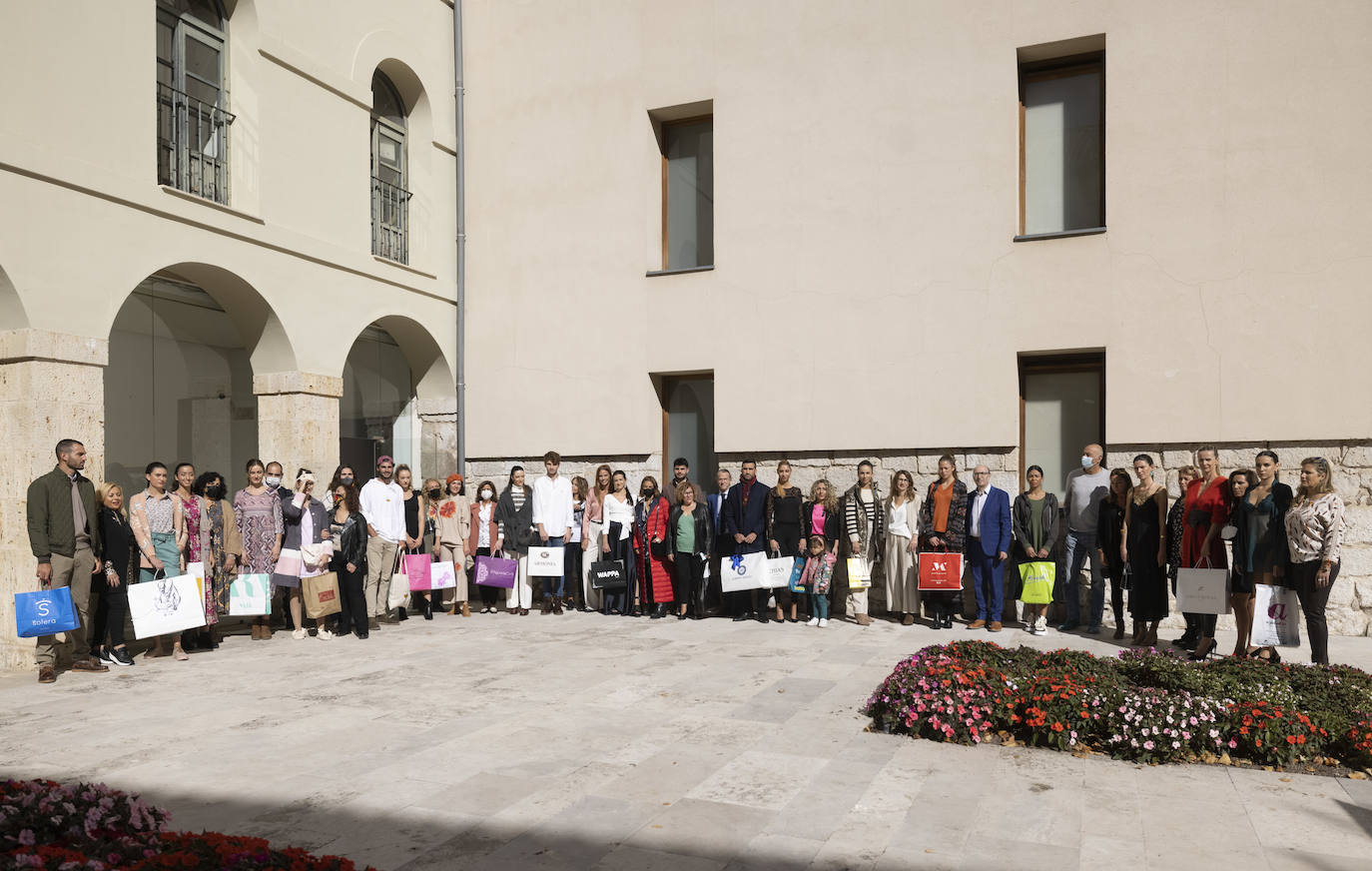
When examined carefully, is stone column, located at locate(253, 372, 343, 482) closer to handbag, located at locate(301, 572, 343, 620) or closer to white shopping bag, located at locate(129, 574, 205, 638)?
handbag, located at locate(301, 572, 343, 620)

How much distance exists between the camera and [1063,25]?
10602 millimetres

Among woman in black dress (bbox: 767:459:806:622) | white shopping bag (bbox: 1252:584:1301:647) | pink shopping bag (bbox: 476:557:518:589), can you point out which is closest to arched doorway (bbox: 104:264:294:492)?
pink shopping bag (bbox: 476:557:518:589)

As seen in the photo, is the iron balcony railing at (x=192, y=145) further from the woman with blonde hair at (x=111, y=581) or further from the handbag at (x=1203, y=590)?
the handbag at (x=1203, y=590)

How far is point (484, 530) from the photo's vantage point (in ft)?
39.4

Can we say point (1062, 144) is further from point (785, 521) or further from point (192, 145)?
point (192, 145)

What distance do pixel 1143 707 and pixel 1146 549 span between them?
371 cm

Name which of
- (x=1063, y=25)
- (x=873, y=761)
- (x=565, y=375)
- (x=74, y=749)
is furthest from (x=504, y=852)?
(x=1063, y=25)

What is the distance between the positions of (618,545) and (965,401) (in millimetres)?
4246

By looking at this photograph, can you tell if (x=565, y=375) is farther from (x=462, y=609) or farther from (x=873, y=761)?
(x=873, y=761)

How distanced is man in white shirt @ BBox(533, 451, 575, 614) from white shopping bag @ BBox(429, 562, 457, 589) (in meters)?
1.05

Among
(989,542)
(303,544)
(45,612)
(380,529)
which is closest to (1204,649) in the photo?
(989,542)

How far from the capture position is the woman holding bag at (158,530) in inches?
345

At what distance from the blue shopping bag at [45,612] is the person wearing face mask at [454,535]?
4234 mm

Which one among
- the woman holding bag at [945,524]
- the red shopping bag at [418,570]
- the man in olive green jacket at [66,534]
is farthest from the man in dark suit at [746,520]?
the man in olive green jacket at [66,534]
